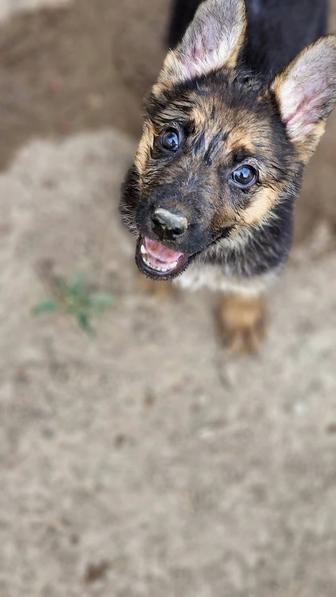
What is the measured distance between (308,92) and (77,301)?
95.2 inches

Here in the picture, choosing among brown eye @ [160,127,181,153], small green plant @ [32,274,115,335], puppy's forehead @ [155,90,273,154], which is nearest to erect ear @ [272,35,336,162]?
puppy's forehead @ [155,90,273,154]

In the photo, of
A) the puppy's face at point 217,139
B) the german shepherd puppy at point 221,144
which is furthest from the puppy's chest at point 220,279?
the puppy's face at point 217,139

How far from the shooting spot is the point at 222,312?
→ 5.91 m

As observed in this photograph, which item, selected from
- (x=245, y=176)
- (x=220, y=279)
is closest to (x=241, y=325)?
(x=220, y=279)

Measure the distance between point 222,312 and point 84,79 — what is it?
7.68 feet

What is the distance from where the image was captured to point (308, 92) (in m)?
4.15

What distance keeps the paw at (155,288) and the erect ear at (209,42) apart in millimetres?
1839

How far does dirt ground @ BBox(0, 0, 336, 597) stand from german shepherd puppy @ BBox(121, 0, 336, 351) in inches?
57.5

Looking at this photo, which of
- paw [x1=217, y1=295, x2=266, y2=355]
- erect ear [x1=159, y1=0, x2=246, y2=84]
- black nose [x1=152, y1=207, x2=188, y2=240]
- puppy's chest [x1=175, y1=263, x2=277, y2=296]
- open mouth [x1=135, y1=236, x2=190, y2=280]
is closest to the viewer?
black nose [x1=152, y1=207, x2=188, y2=240]

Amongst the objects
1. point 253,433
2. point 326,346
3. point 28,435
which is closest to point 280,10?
point 326,346

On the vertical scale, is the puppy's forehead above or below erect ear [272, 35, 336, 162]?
below

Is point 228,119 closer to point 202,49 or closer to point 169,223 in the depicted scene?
point 202,49

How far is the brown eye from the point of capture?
4.16 meters

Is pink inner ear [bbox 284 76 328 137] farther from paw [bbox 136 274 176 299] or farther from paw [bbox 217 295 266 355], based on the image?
paw [bbox 136 274 176 299]
